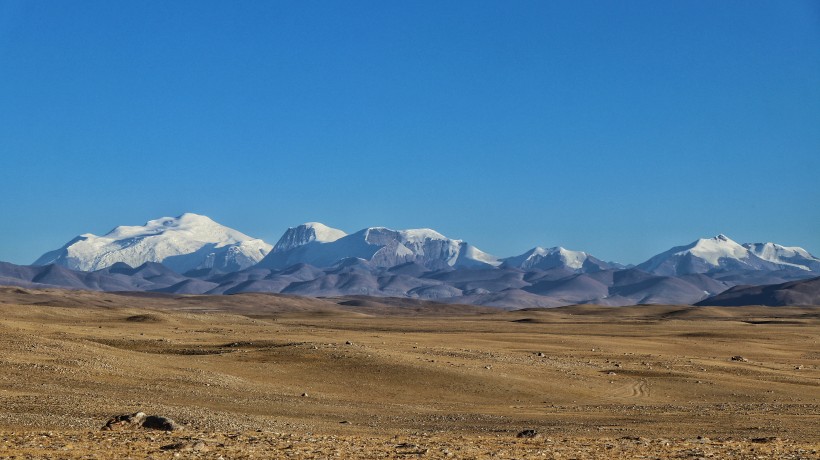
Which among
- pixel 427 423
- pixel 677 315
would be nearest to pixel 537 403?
pixel 427 423

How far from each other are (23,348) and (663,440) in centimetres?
2612

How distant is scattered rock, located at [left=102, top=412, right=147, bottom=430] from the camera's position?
2275 centimetres

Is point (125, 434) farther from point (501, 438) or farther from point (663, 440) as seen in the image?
point (663, 440)

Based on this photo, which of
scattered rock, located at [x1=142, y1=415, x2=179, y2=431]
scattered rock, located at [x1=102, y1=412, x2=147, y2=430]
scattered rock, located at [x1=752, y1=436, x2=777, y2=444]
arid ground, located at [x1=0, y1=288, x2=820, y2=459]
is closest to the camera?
arid ground, located at [x1=0, y1=288, x2=820, y2=459]

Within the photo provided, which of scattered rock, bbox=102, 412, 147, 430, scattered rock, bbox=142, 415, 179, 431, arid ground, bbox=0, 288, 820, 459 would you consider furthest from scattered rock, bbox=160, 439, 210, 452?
scattered rock, bbox=102, 412, 147, 430

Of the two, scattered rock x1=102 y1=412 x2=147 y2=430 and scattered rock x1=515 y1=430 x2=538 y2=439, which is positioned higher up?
scattered rock x1=102 y1=412 x2=147 y2=430

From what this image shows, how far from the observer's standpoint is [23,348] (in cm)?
3919

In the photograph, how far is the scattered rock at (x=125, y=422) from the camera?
22.8 meters

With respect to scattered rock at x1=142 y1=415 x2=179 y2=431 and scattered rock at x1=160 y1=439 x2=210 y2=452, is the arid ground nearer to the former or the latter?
scattered rock at x1=160 y1=439 x2=210 y2=452

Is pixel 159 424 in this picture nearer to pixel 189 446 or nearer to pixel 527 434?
pixel 189 446

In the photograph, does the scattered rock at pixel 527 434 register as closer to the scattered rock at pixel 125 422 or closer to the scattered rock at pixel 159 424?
the scattered rock at pixel 159 424

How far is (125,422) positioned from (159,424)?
0.88 metres

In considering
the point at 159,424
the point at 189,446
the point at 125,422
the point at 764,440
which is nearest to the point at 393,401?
the point at 159,424

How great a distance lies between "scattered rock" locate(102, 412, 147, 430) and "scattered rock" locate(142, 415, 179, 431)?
0.48ft
